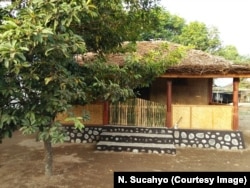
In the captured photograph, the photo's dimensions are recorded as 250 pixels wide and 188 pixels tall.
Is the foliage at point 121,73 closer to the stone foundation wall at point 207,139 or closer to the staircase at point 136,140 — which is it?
the staircase at point 136,140

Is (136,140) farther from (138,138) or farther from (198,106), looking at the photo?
(198,106)

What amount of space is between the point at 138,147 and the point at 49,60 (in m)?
6.16

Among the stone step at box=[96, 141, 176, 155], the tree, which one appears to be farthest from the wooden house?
the tree

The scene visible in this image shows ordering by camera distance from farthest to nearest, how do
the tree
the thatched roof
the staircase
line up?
the thatched roof → the staircase → the tree

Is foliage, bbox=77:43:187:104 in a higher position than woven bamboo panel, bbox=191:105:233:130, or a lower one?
higher

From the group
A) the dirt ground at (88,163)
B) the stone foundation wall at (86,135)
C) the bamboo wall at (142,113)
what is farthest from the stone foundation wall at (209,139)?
the stone foundation wall at (86,135)

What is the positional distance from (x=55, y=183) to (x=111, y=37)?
4085mm

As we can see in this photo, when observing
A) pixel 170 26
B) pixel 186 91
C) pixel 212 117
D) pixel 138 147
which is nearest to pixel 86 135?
pixel 138 147

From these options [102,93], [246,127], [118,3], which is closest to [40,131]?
[102,93]

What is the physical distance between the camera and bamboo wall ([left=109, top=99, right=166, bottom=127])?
12.0 meters

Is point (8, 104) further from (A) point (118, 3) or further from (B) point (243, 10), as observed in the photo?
(B) point (243, 10)

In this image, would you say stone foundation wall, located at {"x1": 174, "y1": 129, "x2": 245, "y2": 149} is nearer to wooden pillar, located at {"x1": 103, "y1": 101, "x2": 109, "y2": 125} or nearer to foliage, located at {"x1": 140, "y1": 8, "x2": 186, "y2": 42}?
wooden pillar, located at {"x1": 103, "y1": 101, "x2": 109, "y2": 125}

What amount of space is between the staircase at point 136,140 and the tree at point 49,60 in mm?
3719

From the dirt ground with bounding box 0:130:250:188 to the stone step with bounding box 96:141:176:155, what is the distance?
0.87 ft
